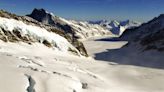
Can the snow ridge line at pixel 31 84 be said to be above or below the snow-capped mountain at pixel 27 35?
below

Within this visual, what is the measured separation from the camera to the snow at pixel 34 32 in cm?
5428

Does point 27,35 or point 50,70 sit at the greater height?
point 27,35

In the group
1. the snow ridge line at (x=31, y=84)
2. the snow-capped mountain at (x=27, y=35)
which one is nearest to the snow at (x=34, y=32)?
the snow-capped mountain at (x=27, y=35)

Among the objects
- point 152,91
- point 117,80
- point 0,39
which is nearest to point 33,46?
point 0,39

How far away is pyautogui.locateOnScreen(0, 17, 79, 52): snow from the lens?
54275 millimetres

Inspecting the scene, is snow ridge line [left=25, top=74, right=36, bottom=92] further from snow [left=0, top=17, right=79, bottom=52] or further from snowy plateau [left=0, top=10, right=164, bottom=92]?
snow [left=0, top=17, right=79, bottom=52]

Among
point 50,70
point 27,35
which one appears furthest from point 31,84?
point 27,35

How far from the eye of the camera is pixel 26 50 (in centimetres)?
4859

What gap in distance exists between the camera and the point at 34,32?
57.0 metres

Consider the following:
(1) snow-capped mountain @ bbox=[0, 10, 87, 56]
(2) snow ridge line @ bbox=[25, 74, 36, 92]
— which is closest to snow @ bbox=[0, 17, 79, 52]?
(1) snow-capped mountain @ bbox=[0, 10, 87, 56]

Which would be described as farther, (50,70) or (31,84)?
(50,70)

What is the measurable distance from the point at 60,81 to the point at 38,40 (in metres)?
31.2

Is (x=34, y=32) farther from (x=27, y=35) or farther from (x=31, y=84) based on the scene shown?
(x=31, y=84)

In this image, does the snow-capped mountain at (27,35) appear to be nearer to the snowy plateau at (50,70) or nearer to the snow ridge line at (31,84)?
the snowy plateau at (50,70)
